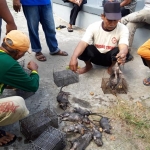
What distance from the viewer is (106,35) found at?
3779 millimetres

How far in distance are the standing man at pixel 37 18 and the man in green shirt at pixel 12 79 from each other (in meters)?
1.63

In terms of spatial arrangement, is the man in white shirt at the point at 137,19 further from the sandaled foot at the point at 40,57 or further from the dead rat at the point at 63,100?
the dead rat at the point at 63,100

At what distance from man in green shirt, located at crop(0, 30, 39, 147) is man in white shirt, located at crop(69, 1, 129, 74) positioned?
1.26 metres

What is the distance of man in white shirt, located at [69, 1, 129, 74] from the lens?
11.6 feet

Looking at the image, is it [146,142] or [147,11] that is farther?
[147,11]

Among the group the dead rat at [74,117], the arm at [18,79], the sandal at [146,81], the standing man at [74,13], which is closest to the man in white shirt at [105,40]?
the sandal at [146,81]

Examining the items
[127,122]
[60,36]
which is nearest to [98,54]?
[127,122]

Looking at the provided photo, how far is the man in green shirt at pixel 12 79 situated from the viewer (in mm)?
2166

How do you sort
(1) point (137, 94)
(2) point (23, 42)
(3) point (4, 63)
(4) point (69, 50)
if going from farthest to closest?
(4) point (69, 50) < (1) point (137, 94) < (2) point (23, 42) < (3) point (4, 63)

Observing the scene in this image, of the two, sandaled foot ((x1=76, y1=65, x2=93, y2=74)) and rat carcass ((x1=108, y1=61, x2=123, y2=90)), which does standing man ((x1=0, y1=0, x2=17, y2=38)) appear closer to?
sandaled foot ((x1=76, y1=65, x2=93, y2=74))

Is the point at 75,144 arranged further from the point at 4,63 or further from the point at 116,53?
the point at 116,53

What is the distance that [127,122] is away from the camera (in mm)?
2934

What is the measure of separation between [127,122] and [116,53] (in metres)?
1.36

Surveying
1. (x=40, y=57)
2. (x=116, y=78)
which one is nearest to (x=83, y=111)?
(x=116, y=78)
